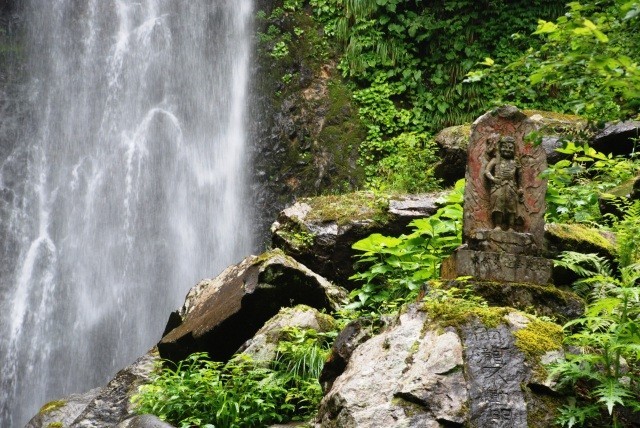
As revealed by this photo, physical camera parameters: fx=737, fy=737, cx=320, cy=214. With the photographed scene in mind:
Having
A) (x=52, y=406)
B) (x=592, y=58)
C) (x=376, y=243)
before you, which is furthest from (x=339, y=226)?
(x=592, y=58)

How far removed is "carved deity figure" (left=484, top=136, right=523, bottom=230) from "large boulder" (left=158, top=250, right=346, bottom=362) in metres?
2.14

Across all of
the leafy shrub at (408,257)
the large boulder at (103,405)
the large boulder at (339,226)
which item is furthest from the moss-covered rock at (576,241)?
the large boulder at (103,405)

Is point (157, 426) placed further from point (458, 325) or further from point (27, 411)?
point (27, 411)

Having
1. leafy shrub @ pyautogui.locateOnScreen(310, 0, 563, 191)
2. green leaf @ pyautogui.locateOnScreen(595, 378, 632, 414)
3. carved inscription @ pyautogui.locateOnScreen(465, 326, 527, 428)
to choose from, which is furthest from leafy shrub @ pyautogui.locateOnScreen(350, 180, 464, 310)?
leafy shrub @ pyautogui.locateOnScreen(310, 0, 563, 191)

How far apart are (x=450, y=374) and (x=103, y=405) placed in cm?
466

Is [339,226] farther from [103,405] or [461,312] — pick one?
[461,312]

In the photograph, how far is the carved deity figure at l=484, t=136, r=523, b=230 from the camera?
19.9 feet

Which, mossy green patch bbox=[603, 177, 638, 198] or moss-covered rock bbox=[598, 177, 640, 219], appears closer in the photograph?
moss-covered rock bbox=[598, 177, 640, 219]

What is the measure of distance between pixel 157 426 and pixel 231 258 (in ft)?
24.6

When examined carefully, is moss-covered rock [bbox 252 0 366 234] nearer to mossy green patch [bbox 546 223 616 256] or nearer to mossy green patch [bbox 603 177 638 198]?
mossy green patch [bbox 603 177 638 198]

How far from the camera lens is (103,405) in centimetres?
780

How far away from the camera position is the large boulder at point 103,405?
7.55 m

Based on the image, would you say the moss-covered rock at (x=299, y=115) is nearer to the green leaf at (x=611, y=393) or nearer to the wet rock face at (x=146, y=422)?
the wet rock face at (x=146, y=422)

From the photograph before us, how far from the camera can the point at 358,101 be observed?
1401 centimetres
